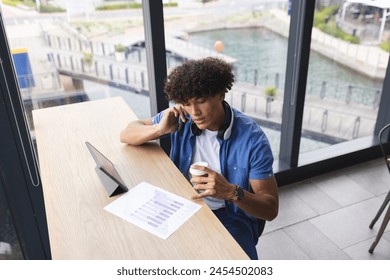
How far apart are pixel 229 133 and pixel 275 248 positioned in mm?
1191

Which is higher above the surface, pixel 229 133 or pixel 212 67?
pixel 212 67

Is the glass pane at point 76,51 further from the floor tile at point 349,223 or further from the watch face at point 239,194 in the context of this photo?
the floor tile at point 349,223

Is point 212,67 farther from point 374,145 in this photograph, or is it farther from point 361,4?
point 374,145

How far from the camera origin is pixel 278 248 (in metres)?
2.45

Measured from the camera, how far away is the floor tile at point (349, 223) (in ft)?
8.23

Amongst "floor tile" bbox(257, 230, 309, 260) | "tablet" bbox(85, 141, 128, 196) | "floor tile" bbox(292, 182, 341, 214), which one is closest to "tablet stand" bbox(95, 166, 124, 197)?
"tablet" bbox(85, 141, 128, 196)

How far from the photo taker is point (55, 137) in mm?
1838

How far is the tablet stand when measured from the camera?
1.47 m

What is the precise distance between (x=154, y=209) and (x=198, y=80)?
543mm

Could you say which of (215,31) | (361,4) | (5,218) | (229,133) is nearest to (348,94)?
(361,4)

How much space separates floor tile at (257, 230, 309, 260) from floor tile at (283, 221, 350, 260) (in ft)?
0.13

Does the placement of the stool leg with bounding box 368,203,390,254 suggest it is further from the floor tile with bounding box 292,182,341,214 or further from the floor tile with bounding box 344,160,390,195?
the floor tile with bounding box 344,160,390,195

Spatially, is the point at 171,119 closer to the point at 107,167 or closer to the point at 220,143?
the point at 220,143
